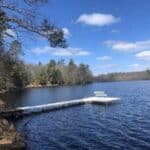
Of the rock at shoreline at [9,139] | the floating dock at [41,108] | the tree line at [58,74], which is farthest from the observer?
the tree line at [58,74]

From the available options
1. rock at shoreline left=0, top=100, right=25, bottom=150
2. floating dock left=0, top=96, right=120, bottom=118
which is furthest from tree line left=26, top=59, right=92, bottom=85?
rock at shoreline left=0, top=100, right=25, bottom=150

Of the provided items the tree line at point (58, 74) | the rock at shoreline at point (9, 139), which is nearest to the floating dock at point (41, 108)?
the rock at shoreline at point (9, 139)

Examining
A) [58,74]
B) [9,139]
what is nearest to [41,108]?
[9,139]

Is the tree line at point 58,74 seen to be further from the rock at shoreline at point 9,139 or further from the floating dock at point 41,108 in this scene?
the rock at shoreline at point 9,139

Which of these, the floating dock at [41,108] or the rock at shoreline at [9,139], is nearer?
the rock at shoreline at [9,139]

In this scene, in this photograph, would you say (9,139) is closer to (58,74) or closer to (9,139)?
(9,139)

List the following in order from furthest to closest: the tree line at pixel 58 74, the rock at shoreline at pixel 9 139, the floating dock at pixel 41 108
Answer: the tree line at pixel 58 74
the floating dock at pixel 41 108
the rock at shoreline at pixel 9 139

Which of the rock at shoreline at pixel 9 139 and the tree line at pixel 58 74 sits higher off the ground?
the tree line at pixel 58 74

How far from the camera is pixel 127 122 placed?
27969 millimetres

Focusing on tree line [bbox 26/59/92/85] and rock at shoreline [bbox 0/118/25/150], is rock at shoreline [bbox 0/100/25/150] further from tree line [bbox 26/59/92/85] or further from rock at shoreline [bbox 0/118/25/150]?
tree line [bbox 26/59/92/85]

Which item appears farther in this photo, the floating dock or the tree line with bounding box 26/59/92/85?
the tree line with bounding box 26/59/92/85

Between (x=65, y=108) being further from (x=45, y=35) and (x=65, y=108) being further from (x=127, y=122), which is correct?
(x=45, y=35)

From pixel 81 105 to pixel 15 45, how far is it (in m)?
30.8

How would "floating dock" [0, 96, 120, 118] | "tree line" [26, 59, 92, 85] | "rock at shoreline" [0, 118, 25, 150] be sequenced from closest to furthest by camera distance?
1. "rock at shoreline" [0, 118, 25, 150]
2. "floating dock" [0, 96, 120, 118]
3. "tree line" [26, 59, 92, 85]
